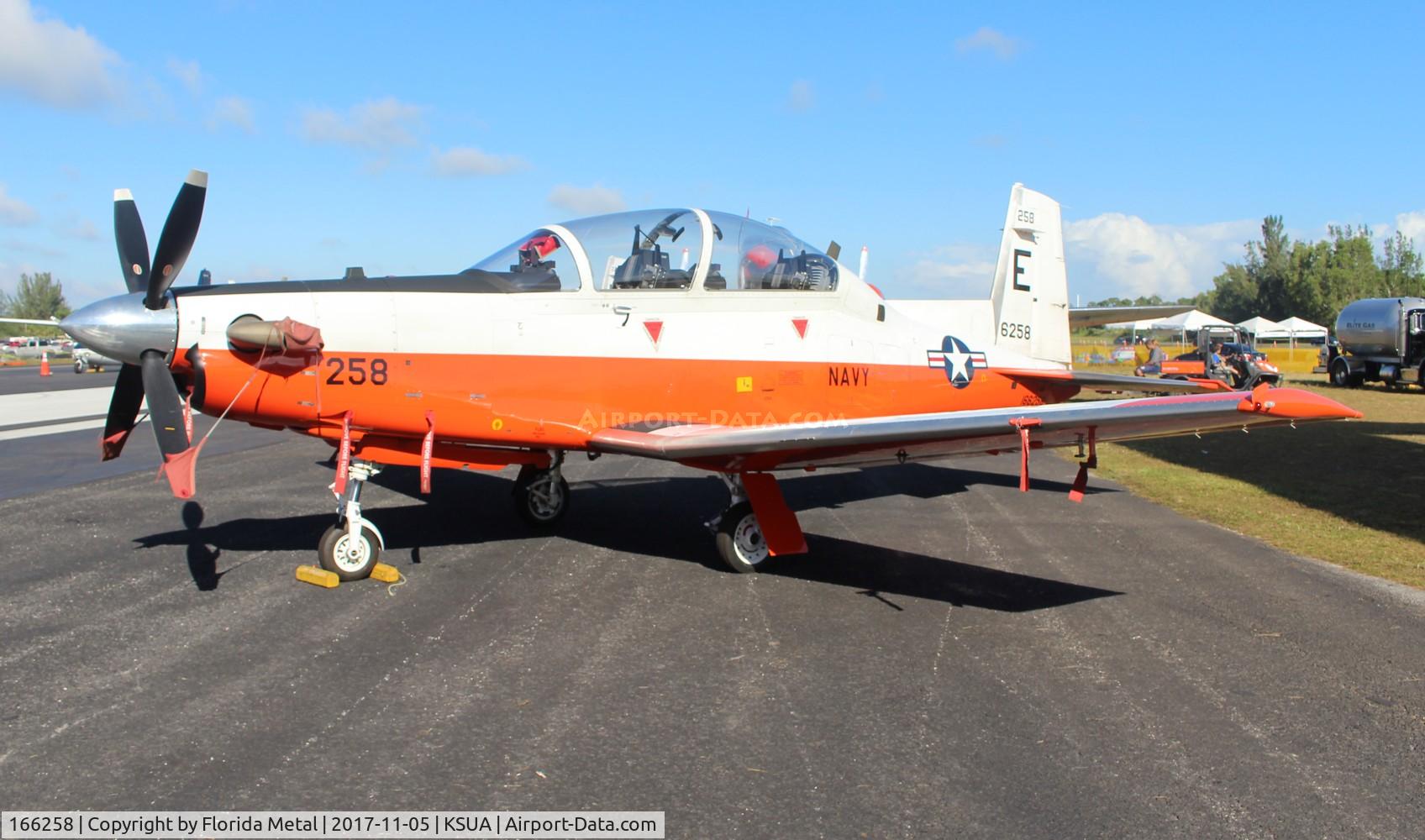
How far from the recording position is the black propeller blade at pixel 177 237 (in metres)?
6.48

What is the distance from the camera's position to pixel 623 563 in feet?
26.2

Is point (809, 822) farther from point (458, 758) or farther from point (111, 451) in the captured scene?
point (111, 451)

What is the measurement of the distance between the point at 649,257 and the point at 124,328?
3842 mm

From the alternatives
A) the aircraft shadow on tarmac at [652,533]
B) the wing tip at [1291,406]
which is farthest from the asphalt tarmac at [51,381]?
the wing tip at [1291,406]

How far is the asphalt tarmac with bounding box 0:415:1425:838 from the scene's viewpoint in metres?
3.89

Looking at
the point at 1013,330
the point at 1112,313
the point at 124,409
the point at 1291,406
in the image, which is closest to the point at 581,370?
the point at 124,409

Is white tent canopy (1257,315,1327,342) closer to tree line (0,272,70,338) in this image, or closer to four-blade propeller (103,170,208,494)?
four-blade propeller (103,170,208,494)

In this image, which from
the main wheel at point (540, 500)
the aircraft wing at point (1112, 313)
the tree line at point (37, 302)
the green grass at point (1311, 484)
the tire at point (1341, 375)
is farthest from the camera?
the tree line at point (37, 302)

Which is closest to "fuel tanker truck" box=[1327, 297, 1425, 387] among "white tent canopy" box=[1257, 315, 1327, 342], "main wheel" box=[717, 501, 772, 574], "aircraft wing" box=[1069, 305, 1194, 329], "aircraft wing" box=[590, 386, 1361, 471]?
"aircraft wing" box=[1069, 305, 1194, 329]

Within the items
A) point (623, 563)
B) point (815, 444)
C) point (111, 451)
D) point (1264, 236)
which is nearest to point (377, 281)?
point (111, 451)

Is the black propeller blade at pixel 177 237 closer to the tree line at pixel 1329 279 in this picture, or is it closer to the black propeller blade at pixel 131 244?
the black propeller blade at pixel 131 244

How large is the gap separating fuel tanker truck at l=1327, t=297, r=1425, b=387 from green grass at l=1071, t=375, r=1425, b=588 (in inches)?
526

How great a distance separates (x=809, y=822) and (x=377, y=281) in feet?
17.6

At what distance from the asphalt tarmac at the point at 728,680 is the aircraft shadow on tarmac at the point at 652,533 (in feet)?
0.21
